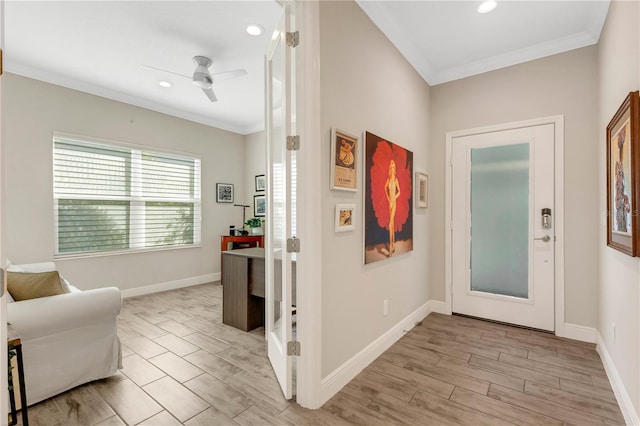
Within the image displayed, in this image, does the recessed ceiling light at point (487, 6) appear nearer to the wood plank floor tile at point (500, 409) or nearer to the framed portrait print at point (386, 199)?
the framed portrait print at point (386, 199)

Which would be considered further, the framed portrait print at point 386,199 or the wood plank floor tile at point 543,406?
the framed portrait print at point 386,199

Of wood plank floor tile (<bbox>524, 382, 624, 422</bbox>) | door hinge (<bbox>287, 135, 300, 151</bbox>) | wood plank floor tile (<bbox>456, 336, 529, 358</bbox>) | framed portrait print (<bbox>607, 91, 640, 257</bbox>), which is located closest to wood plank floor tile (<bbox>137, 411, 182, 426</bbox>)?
door hinge (<bbox>287, 135, 300, 151</bbox>)

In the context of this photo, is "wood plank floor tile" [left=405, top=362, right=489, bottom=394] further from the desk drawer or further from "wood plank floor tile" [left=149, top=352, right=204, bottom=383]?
"wood plank floor tile" [left=149, top=352, right=204, bottom=383]

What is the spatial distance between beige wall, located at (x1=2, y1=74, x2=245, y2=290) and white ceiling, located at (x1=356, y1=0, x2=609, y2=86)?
12.3 feet

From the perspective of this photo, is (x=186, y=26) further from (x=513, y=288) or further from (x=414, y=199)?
(x=513, y=288)

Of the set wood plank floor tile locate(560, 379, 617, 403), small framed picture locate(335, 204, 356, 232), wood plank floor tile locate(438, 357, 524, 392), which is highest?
small framed picture locate(335, 204, 356, 232)

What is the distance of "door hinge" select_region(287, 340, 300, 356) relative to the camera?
6.54 ft

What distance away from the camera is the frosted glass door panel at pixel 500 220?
130 inches

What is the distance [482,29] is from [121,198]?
4904mm

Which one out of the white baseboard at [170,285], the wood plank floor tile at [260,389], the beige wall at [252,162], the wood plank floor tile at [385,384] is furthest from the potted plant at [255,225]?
the wood plank floor tile at [385,384]

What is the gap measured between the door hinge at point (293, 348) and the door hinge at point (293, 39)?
6.35 feet

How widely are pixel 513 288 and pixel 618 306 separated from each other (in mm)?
1228

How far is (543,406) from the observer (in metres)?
1.99

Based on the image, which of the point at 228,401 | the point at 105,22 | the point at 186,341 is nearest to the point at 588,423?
the point at 228,401
